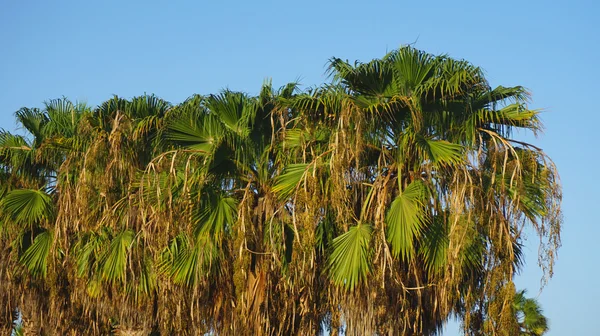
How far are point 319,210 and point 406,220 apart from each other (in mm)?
1586

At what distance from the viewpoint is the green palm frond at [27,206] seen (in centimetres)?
2375

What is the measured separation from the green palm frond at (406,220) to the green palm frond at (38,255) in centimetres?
850

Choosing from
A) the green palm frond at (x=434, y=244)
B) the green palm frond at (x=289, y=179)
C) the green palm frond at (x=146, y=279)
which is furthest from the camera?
the green palm frond at (x=146, y=279)

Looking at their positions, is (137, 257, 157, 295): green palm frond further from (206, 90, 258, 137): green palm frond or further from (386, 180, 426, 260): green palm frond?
(386, 180, 426, 260): green palm frond

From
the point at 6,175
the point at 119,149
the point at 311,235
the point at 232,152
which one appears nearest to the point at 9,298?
the point at 6,175

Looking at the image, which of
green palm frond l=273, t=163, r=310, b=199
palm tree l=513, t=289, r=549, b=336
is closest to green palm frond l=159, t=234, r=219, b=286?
green palm frond l=273, t=163, r=310, b=199

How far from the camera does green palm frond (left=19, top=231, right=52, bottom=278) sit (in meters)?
23.4

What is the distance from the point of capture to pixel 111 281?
2083cm

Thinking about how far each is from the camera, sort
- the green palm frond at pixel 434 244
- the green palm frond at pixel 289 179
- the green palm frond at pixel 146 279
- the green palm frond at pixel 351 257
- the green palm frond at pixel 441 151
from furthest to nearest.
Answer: the green palm frond at pixel 146 279 → the green palm frond at pixel 289 179 → the green palm frond at pixel 441 151 → the green palm frond at pixel 434 244 → the green palm frond at pixel 351 257

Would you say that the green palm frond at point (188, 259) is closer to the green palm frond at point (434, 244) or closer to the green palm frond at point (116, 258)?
the green palm frond at point (116, 258)

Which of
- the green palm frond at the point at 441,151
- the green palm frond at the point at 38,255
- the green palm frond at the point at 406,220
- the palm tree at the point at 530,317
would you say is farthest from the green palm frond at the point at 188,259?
the palm tree at the point at 530,317

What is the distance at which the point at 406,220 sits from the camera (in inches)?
717

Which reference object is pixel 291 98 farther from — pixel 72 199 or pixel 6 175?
pixel 6 175

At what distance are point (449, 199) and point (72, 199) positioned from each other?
8.49m
